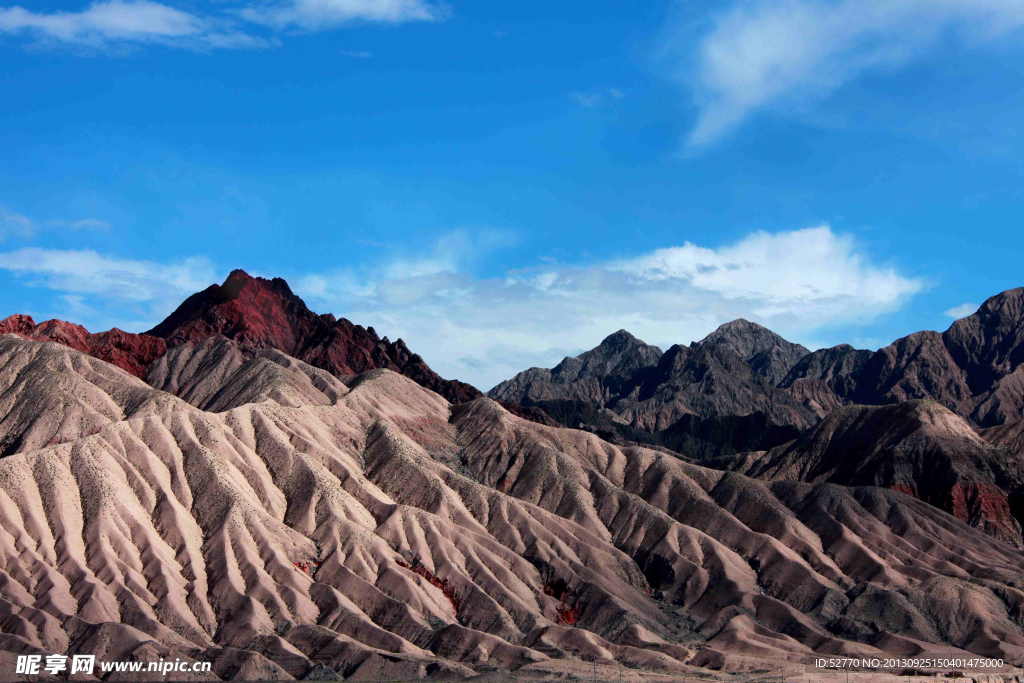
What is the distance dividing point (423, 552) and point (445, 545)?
323 centimetres

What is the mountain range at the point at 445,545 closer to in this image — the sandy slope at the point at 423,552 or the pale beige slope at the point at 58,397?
the sandy slope at the point at 423,552

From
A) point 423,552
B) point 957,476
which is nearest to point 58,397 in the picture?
point 423,552

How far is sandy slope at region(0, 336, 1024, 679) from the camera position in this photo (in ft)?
393

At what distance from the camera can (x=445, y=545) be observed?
14538 cm

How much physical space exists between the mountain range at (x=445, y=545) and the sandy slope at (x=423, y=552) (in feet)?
1.08

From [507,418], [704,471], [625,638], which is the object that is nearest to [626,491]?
[704,471]

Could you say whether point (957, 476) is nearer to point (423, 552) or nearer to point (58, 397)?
point (423, 552)

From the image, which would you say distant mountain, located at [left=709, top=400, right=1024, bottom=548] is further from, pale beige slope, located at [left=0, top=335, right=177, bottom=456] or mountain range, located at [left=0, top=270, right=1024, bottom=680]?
pale beige slope, located at [left=0, top=335, right=177, bottom=456]

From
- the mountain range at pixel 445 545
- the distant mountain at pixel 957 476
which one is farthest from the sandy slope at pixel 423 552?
the distant mountain at pixel 957 476

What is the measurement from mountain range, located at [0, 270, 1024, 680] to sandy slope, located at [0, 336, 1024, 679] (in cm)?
33

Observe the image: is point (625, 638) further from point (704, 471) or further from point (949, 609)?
point (704, 471)

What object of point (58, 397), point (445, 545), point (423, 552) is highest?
point (58, 397)

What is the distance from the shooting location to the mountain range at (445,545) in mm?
119812

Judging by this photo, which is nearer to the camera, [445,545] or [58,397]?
[445,545]
